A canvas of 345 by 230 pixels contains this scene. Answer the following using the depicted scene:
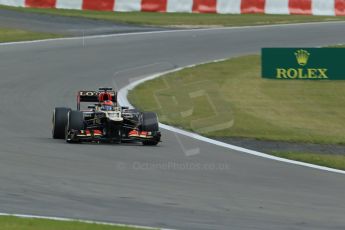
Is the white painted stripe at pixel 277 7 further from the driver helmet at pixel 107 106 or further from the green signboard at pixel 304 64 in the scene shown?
the driver helmet at pixel 107 106

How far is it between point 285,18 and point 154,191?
24959 millimetres

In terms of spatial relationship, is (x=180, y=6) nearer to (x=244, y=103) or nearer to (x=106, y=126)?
(x=244, y=103)

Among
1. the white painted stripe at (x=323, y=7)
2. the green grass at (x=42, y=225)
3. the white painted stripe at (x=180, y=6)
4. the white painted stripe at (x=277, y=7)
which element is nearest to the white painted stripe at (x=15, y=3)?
the white painted stripe at (x=180, y=6)

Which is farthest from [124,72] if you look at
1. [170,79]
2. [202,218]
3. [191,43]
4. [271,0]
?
[202,218]

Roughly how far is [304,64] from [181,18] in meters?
11.2

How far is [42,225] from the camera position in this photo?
26.5ft

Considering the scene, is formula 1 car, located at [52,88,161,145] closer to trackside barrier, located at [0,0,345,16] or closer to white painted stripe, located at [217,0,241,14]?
trackside barrier, located at [0,0,345,16]

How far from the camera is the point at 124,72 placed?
23391 millimetres

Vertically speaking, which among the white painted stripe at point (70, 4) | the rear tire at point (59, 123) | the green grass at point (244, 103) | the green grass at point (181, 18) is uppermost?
the white painted stripe at point (70, 4)

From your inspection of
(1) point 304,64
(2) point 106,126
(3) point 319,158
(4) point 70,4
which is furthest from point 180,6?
(3) point 319,158

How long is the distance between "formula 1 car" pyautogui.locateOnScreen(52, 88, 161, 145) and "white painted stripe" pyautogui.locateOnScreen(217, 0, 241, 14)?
19.7 m

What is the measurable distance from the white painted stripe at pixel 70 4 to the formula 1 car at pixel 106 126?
17639mm

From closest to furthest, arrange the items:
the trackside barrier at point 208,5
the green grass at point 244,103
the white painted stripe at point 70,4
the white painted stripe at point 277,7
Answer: the green grass at point 244,103
the white painted stripe at point 70,4
the trackside barrier at point 208,5
the white painted stripe at point 277,7

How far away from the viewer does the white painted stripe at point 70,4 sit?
3169cm
